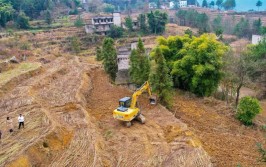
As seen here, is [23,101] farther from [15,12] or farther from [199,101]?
[15,12]

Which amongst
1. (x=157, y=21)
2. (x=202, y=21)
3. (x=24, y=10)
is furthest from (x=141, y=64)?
(x=202, y=21)

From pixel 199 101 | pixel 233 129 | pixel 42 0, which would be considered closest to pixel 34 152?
pixel 233 129

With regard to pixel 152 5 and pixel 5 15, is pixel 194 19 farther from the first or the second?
pixel 5 15

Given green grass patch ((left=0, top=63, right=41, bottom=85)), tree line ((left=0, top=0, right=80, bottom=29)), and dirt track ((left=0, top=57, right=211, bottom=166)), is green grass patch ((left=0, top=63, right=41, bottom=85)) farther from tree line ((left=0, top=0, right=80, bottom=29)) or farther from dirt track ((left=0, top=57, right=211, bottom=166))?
tree line ((left=0, top=0, right=80, bottom=29))

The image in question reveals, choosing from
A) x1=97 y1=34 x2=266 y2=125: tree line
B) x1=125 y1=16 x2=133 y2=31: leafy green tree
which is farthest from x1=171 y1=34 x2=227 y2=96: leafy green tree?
x1=125 y1=16 x2=133 y2=31: leafy green tree

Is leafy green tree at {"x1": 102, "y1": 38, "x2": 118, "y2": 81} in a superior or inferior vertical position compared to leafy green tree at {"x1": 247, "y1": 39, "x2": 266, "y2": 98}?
superior
